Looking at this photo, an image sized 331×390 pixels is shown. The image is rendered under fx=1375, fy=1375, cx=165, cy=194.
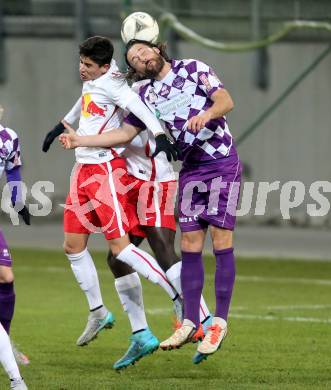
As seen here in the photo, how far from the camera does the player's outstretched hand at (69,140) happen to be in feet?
29.5

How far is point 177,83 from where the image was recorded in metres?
9.00

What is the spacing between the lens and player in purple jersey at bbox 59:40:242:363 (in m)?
8.97

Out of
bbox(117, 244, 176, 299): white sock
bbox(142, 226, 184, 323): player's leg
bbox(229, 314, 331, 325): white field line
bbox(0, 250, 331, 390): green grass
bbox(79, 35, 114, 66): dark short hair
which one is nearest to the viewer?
bbox(0, 250, 331, 390): green grass

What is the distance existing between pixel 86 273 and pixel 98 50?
162 centimetres

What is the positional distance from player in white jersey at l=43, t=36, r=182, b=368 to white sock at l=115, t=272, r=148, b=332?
10 cm

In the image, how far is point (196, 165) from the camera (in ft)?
29.8

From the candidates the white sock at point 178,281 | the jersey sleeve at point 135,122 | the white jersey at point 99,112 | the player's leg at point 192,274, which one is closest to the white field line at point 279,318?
the white sock at point 178,281

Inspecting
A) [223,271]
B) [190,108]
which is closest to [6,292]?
[223,271]

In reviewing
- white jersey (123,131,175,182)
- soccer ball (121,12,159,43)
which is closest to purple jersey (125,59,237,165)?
soccer ball (121,12,159,43)

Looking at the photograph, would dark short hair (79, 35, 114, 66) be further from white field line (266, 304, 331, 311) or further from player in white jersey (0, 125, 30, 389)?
white field line (266, 304, 331, 311)

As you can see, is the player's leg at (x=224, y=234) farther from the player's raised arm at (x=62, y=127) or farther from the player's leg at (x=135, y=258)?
the player's raised arm at (x=62, y=127)

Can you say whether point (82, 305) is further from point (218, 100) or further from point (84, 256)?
point (218, 100)

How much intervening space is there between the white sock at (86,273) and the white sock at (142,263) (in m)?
0.53

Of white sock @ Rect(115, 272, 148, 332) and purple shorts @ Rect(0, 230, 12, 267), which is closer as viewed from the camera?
purple shorts @ Rect(0, 230, 12, 267)
